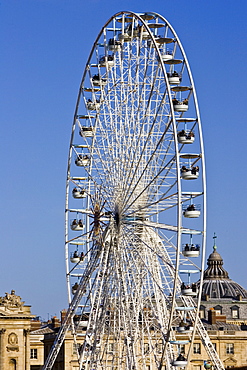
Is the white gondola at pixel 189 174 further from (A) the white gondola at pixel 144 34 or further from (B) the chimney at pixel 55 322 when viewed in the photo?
(B) the chimney at pixel 55 322

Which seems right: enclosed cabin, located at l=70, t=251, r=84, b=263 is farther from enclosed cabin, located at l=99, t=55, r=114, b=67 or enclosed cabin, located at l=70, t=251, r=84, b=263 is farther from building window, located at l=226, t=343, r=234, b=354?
building window, located at l=226, t=343, r=234, b=354

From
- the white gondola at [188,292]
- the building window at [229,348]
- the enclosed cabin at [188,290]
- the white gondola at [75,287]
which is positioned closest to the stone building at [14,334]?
the building window at [229,348]

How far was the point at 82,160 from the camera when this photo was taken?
96812mm

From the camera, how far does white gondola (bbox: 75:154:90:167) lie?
9656 centimetres

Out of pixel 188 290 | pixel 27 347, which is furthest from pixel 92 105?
pixel 27 347

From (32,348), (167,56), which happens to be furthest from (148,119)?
(32,348)

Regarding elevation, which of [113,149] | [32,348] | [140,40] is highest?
[140,40]

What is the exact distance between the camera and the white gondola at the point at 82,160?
96562mm

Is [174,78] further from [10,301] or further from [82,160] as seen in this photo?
[10,301]

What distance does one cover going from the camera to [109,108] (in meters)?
91.9

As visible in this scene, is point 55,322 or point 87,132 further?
point 55,322

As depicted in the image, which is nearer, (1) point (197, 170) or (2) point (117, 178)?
(1) point (197, 170)

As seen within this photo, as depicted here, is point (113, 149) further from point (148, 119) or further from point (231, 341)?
point (231, 341)

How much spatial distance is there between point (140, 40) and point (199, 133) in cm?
1034
